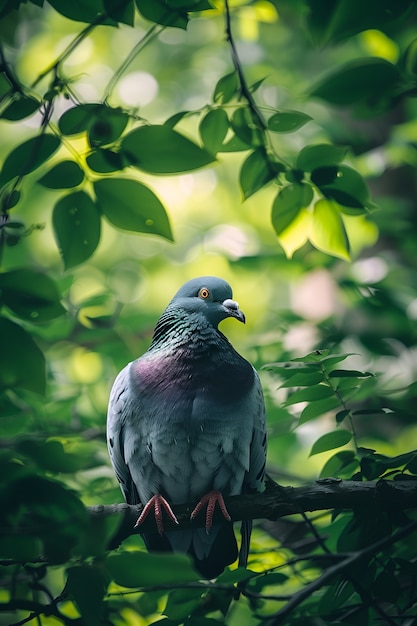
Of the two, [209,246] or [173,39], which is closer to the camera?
[209,246]

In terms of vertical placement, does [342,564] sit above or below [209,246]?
above

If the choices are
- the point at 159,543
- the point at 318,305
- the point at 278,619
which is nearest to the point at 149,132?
the point at 278,619

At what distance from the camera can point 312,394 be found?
2385 millimetres

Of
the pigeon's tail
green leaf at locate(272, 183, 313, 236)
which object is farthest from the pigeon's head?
the pigeon's tail

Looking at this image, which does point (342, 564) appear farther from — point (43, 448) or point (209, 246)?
point (209, 246)

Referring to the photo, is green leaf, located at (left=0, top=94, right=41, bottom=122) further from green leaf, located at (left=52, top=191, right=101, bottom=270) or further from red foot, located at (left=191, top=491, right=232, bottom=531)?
red foot, located at (left=191, top=491, right=232, bottom=531)

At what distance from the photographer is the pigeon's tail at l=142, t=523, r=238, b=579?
3.13 metres

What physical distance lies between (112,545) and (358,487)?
1050mm

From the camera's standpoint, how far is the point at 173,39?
386 inches

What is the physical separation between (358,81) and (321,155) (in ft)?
1.11

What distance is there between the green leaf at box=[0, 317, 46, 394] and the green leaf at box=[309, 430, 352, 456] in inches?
53.9

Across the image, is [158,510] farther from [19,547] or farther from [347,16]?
[347,16]

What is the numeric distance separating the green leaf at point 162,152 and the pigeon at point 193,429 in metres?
1.14

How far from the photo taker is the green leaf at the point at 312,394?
2.36 meters
